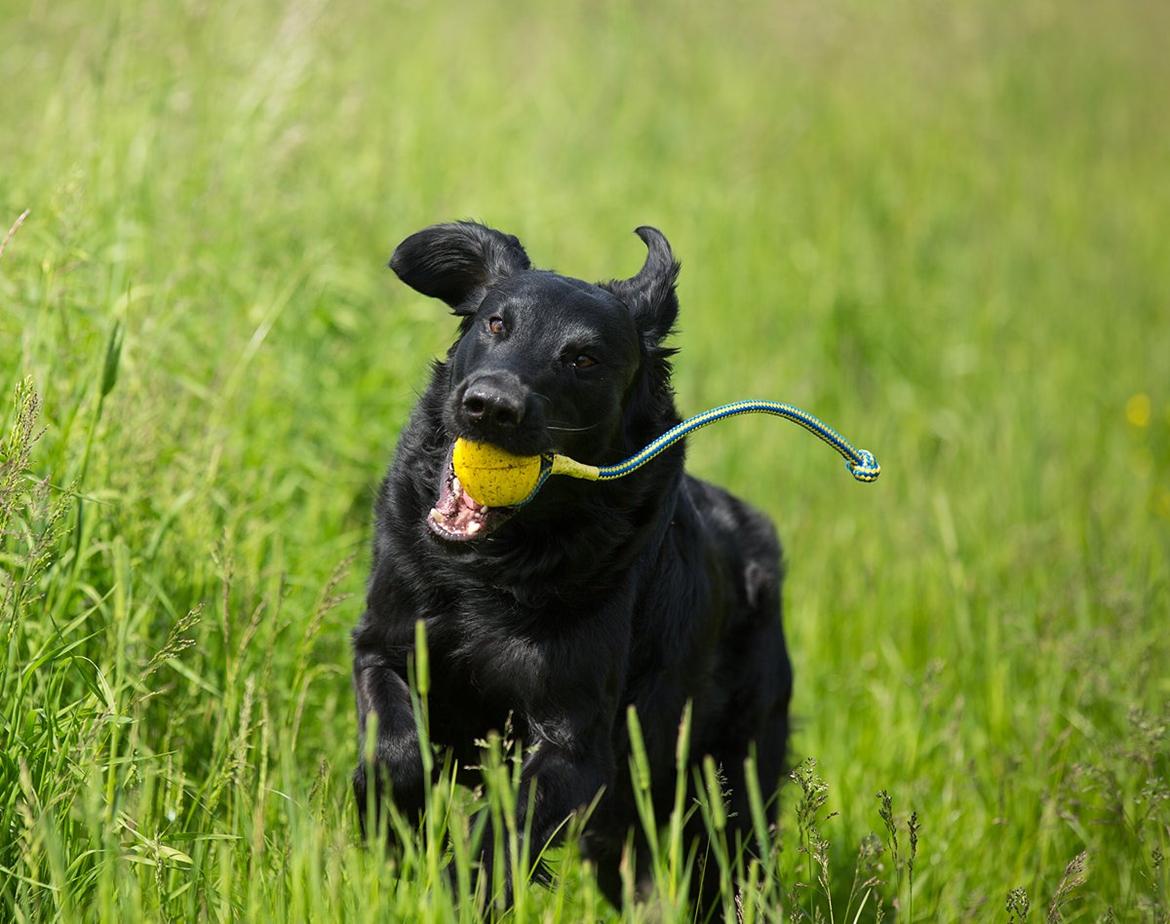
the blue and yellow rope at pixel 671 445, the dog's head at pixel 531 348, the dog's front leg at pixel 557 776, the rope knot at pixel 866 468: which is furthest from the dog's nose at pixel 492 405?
the rope knot at pixel 866 468

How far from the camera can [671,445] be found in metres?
3.46

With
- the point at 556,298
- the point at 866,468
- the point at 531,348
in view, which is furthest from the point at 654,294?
the point at 866,468

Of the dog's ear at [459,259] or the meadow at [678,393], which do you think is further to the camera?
the dog's ear at [459,259]

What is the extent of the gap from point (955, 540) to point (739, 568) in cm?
198

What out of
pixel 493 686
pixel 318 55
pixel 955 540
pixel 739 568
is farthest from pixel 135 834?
pixel 318 55

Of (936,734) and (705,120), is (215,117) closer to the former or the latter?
(936,734)

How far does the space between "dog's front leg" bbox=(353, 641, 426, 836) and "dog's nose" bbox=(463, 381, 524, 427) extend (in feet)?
2.19

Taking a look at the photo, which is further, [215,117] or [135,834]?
[215,117]

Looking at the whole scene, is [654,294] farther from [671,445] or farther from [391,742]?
[391,742]

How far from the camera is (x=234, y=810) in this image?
10.1ft

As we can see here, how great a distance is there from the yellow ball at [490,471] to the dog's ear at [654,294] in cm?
79

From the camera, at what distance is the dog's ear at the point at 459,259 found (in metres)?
3.62

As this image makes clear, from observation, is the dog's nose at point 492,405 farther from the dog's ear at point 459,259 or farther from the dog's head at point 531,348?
the dog's ear at point 459,259

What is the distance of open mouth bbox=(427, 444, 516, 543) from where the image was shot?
10.1 feet
